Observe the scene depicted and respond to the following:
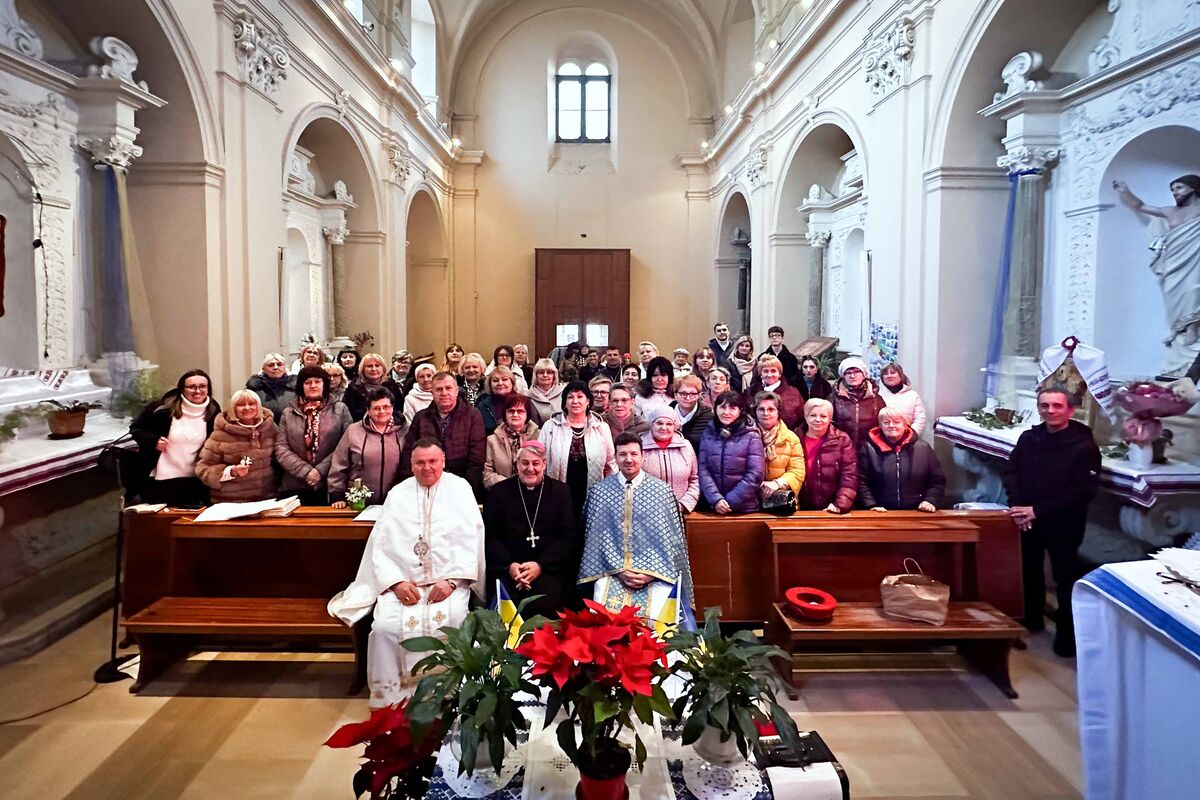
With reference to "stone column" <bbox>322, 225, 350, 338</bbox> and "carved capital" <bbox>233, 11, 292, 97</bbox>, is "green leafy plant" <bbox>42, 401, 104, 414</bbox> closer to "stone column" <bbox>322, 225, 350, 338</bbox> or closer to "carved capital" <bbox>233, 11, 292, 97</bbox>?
"carved capital" <bbox>233, 11, 292, 97</bbox>

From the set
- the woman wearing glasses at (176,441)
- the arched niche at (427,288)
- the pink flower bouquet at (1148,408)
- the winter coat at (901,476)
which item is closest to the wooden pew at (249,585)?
the woman wearing glasses at (176,441)

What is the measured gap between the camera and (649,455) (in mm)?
4520

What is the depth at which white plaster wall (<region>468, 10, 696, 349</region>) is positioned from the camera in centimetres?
1742

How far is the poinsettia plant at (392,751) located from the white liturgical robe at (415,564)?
5.27ft

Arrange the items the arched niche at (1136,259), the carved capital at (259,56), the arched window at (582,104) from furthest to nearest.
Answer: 1. the arched window at (582,104)
2. the carved capital at (259,56)
3. the arched niche at (1136,259)

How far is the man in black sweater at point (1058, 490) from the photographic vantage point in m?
4.40

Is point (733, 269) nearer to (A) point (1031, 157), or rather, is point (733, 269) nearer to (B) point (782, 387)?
(A) point (1031, 157)

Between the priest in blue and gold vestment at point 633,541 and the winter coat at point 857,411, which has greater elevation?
the winter coat at point 857,411

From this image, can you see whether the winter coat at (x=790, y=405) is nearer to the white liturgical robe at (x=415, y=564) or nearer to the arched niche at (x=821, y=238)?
the white liturgical robe at (x=415, y=564)

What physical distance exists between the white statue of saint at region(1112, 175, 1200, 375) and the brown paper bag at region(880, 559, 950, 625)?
2932 mm

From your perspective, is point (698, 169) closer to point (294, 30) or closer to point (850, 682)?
point (294, 30)

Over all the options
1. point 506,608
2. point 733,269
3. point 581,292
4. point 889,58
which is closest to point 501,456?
point 506,608

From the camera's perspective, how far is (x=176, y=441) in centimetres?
484

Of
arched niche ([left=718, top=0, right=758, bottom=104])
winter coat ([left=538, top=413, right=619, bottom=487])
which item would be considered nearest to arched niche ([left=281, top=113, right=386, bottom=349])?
winter coat ([left=538, top=413, right=619, bottom=487])
